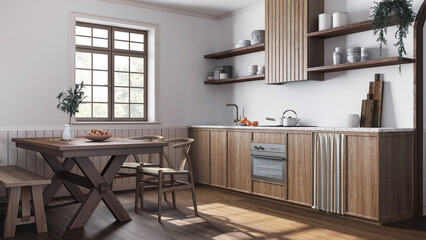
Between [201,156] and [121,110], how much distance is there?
1332mm

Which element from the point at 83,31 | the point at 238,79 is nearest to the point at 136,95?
the point at 83,31

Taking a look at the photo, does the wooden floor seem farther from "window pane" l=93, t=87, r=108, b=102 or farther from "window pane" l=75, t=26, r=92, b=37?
"window pane" l=75, t=26, r=92, b=37

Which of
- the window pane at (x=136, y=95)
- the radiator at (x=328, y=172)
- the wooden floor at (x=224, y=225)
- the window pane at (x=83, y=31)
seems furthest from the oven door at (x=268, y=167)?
the window pane at (x=83, y=31)

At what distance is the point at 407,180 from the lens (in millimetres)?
4371

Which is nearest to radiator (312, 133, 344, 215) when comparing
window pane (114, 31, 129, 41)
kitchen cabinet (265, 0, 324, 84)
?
kitchen cabinet (265, 0, 324, 84)

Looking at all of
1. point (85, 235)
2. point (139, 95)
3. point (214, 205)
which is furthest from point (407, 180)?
point (139, 95)

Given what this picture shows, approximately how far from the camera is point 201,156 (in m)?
6.36

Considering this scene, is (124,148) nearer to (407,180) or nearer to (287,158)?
(287,158)

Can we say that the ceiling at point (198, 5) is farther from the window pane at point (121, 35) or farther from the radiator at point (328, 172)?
the radiator at point (328, 172)

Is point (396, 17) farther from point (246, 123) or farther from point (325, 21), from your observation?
point (246, 123)

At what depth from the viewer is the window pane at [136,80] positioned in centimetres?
630

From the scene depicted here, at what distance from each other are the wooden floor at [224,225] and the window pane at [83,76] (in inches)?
67.5

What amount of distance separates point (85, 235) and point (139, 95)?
3.02 m

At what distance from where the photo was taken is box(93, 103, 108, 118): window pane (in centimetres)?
A: 596
